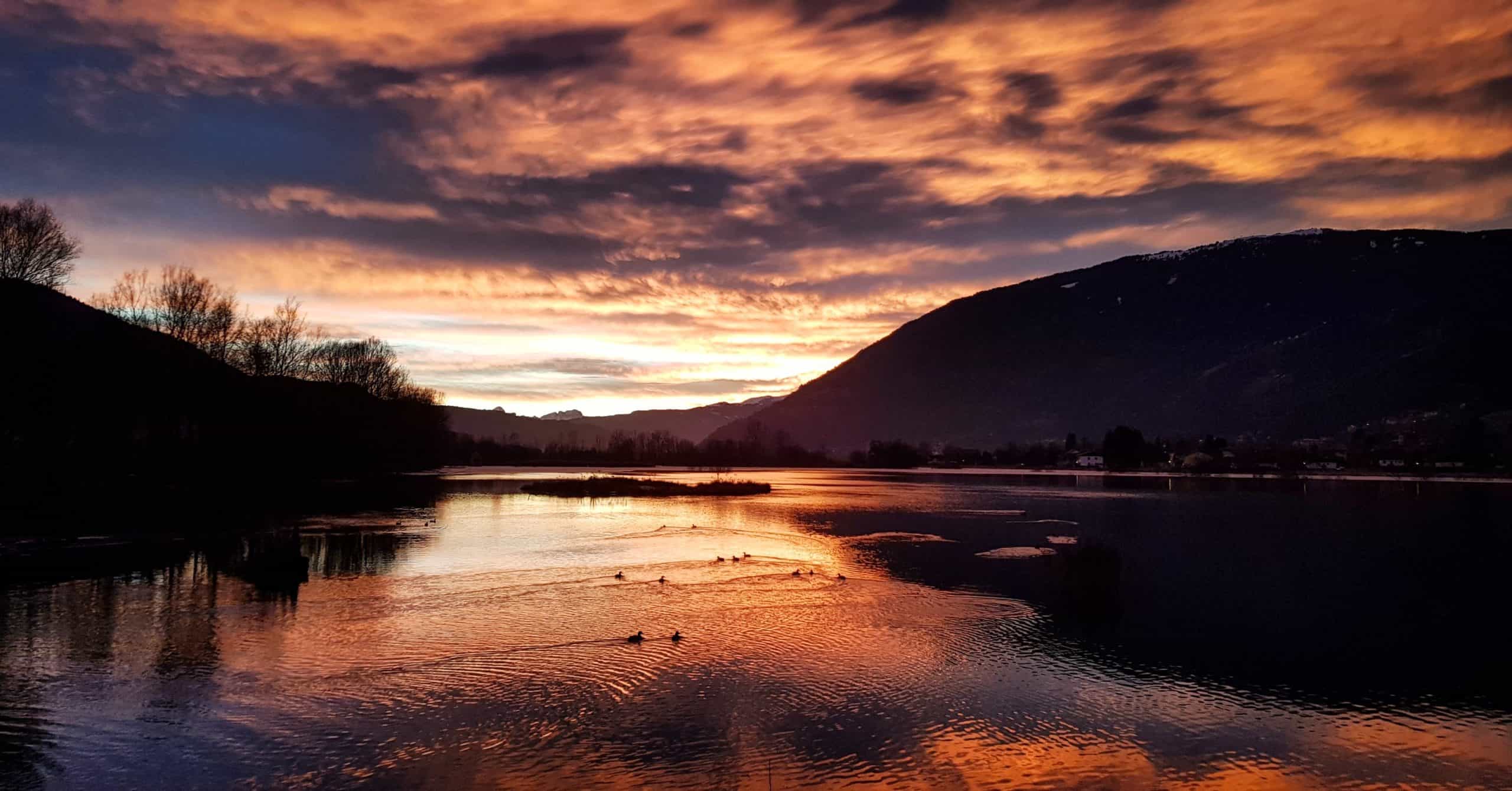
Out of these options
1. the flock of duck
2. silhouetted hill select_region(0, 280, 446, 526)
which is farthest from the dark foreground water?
silhouetted hill select_region(0, 280, 446, 526)

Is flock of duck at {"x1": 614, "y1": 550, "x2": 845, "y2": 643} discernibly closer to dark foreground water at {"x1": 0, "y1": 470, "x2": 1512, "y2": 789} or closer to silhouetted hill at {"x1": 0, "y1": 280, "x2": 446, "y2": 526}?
dark foreground water at {"x1": 0, "y1": 470, "x2": 1512, "y2": 789}

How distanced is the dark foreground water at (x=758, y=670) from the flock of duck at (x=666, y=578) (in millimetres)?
511

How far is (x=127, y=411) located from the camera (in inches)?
2434

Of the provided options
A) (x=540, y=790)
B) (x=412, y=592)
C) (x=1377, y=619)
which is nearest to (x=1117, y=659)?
(x=1377, y=619)

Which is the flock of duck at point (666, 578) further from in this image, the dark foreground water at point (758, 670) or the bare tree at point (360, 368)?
the bare tree at point (360, 368)

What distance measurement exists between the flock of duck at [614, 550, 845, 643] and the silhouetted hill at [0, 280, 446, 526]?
40.3 metres

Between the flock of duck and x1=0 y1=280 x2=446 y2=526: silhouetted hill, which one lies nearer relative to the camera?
the flock of duck

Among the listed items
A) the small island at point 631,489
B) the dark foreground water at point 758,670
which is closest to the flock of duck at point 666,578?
the dark foreground water at point 758,670

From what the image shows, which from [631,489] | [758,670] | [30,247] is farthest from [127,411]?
[631,489]

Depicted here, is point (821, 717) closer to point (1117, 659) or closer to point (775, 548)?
point (1117, 659)

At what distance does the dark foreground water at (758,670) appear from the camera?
17.3m

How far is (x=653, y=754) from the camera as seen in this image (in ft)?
57.7

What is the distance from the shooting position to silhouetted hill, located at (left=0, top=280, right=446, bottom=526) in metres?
52.2

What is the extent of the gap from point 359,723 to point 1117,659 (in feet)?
71.4
